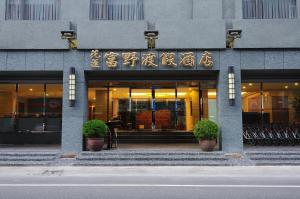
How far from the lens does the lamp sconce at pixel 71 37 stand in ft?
52.0

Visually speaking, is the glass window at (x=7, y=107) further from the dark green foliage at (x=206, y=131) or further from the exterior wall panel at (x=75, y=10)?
the dark green foliage at (x=206, y=131)

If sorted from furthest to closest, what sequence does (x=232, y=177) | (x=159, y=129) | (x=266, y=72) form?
(x=159, y=129)
(x=266, y=72)
(x=232, y=177)

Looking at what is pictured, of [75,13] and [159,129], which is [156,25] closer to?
[75,13]

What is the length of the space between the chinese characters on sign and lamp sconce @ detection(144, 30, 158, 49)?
39 centimetres

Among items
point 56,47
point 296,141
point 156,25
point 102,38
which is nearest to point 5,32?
point 56,47

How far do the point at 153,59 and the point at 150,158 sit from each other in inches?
171

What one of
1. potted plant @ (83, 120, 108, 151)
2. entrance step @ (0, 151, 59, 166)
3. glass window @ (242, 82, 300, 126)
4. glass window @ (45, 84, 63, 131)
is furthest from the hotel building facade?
glass window @ (45, 84, 63, 131)

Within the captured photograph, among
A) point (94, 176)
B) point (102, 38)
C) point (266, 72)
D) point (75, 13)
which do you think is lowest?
point (94, 176)

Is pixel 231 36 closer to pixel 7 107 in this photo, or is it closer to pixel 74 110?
pixel 74 110

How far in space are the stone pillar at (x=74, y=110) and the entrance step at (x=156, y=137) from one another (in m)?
4.41

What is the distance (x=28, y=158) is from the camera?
1522 cm

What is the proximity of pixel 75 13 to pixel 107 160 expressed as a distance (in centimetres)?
675

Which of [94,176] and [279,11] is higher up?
[279,11]

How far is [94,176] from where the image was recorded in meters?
12.4
